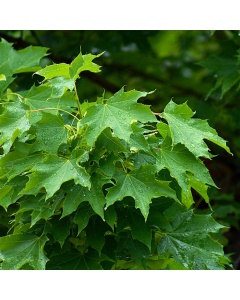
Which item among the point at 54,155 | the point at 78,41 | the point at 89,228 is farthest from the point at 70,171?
the point at 78,41

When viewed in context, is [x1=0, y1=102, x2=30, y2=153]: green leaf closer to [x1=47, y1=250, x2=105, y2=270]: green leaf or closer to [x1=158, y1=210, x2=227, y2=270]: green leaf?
[x1=47, y1=250, x2=105, y2=270]: green leaf

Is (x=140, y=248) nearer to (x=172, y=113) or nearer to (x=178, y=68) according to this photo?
(x=172, y=113)

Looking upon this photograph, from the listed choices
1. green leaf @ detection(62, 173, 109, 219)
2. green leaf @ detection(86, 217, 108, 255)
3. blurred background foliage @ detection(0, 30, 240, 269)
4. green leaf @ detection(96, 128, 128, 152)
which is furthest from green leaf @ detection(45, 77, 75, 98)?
blurred background foliage @ detection(0, 30, 240, 269)

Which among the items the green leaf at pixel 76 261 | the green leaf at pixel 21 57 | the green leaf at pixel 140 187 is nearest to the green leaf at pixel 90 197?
the green leaf at pixel 140 187

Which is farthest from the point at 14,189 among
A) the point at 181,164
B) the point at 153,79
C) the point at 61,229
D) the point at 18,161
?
the point at 153,79

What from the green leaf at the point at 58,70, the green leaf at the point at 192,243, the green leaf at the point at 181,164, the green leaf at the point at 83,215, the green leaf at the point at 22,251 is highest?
the green leaf at the point at 58,70

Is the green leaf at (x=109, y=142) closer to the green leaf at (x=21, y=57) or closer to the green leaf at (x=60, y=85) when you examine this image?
the green leaf at (x=60, y=85)

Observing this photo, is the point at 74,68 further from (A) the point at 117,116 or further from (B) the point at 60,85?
(A) the point at 117,116
